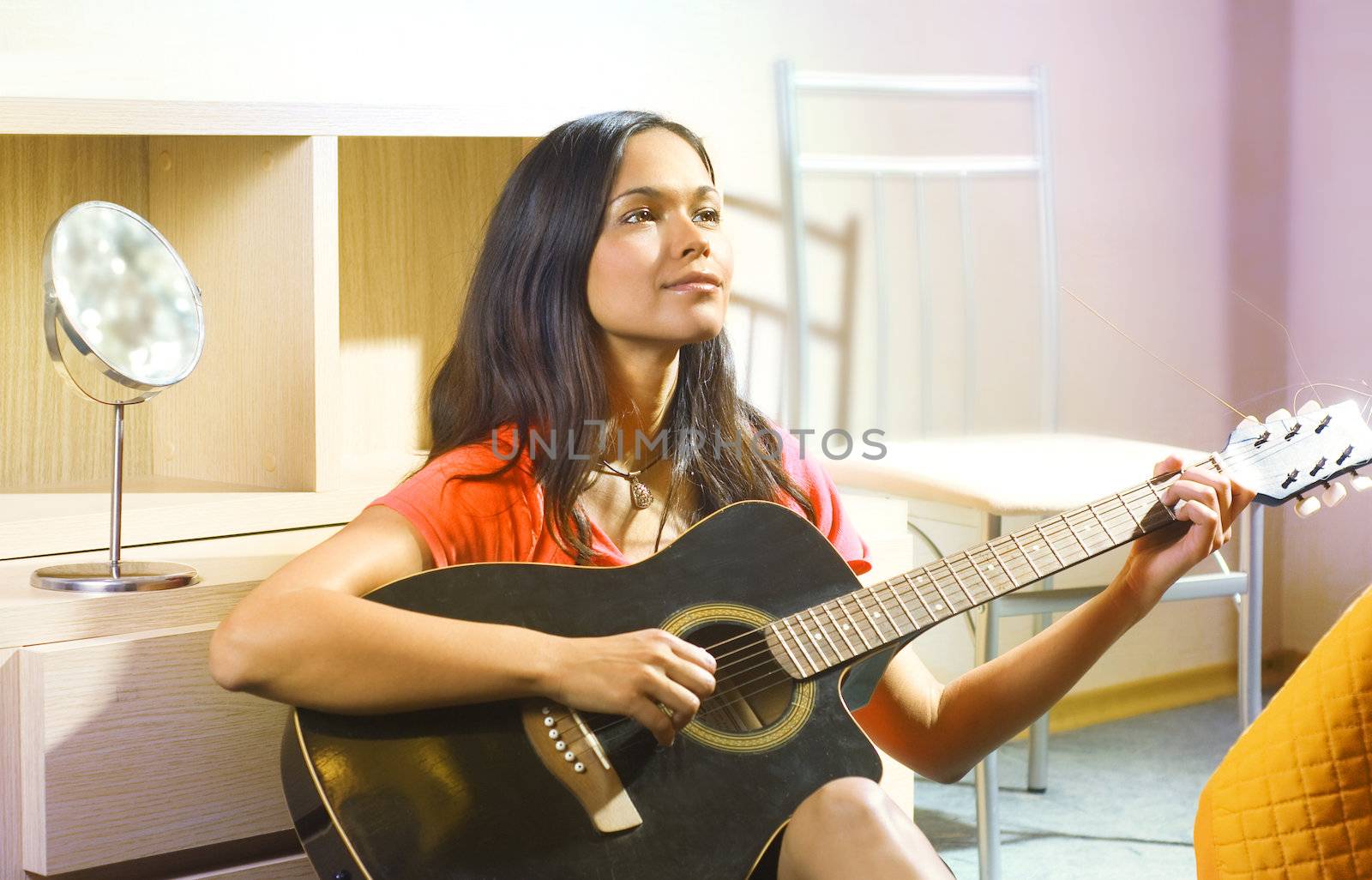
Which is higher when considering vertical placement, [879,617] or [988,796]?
[879,617]

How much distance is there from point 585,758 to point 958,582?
27 centimetres

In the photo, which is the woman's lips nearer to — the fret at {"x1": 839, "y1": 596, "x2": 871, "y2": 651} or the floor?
the fret at {"x1": 839, "y1": 596, "x2": 871, "y2": 651}

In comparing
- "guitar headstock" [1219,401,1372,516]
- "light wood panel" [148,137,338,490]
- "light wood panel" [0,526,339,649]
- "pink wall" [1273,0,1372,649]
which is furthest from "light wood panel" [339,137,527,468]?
"pink wall" [1273,0,1372,649]

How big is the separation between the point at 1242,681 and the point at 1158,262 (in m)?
0.84

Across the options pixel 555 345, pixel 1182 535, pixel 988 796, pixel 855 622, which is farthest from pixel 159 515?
pixel 988 796

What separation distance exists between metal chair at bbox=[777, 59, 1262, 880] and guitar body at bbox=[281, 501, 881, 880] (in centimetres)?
55

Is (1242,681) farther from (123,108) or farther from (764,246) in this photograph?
(123,108)

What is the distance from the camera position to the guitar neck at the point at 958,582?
2.93ft

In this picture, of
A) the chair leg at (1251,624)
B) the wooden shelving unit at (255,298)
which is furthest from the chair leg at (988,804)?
the wooden shelving unit at (255,298)

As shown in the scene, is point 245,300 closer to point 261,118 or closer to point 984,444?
point 261,118

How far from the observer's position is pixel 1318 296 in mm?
2293

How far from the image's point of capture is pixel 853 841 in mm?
791

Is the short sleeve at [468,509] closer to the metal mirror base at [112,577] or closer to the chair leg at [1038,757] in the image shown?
the metal mirror base at [112,577]

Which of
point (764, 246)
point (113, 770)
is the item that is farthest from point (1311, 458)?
point (764, 246)
